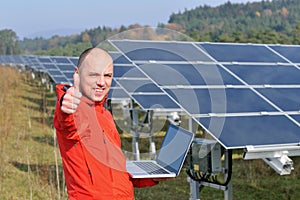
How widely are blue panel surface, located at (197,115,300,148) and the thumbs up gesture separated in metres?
2.43

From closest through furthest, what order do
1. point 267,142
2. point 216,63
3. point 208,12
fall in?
point 267,142 → point 216,63 → point 208,12

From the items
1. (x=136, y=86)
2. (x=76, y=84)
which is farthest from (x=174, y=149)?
(x=136, y=86)

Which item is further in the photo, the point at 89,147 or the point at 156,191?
the point at 156,191

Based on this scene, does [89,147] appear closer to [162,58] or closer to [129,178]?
[129,178]

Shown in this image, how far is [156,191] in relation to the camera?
883 cm

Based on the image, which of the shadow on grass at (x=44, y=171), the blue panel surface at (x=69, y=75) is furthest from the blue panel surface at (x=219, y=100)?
the blue panel surface at (x=69, y=75)

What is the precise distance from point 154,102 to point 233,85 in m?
3.73

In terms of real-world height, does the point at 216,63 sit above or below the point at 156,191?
above

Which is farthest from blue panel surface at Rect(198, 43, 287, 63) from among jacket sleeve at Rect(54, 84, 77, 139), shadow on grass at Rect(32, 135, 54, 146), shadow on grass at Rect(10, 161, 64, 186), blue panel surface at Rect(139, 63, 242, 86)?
shadow on grass at Rect(32, 135, 54, 146)

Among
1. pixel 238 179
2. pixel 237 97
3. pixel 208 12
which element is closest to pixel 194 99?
pixel 237 97

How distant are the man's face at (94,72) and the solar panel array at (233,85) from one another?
27.6 inches

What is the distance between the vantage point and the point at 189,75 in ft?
21.0

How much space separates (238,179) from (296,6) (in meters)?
91.8

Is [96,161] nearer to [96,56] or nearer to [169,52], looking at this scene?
[96,56]
